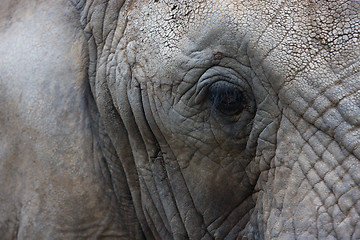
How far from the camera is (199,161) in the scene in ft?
8.09

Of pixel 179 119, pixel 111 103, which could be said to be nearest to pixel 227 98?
pixel 179 119

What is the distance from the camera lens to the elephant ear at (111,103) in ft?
8.71

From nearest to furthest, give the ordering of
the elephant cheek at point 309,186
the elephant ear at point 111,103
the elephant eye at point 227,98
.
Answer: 1. the elephant cheek at point 309,186
2. the elephant eye at point 227,98
3. the elephant ear at point 111,103

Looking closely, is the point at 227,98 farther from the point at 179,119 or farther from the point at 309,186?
the point at 309,186

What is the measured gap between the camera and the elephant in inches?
80.7

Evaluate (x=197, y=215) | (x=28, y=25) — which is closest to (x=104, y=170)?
(x=197, y=215)

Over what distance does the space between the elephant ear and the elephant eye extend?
0.44 m

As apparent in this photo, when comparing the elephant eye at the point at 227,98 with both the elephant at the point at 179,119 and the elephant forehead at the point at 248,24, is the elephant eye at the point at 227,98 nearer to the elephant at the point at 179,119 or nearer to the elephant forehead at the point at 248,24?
the elephant at the point at 179,119

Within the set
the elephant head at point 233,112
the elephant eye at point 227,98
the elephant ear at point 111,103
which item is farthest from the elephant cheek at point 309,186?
the elephant ear at point 111,103

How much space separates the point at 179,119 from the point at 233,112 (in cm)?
22

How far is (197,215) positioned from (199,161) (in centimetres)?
24

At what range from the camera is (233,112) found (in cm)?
231

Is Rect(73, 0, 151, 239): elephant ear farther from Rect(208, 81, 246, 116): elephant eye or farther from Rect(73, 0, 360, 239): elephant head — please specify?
Rect(208, 81, 246, 116): elephant eye

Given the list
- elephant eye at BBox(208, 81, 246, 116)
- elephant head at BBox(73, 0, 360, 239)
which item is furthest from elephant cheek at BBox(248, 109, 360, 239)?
elephant eye at BBox(208, 81, 246, 116)
